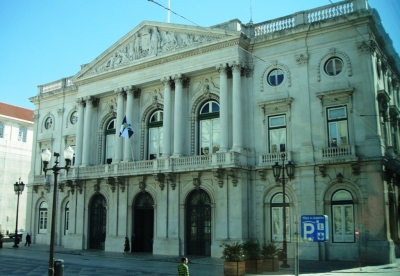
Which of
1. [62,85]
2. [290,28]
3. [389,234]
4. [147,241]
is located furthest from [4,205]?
[389,234]

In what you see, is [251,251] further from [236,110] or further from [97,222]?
[97,222]

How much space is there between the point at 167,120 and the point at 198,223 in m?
7.97

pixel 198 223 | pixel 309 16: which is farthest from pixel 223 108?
pixel 309 16

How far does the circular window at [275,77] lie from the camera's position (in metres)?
30.4

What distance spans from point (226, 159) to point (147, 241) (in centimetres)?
1029

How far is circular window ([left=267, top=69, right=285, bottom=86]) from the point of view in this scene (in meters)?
30.4

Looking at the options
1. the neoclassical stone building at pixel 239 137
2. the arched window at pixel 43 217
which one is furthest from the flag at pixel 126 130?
the arched window at pixel 43 217

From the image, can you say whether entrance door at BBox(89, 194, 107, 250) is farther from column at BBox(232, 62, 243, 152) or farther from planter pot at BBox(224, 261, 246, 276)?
planter pot at BBox(224, 261, 246, 276)

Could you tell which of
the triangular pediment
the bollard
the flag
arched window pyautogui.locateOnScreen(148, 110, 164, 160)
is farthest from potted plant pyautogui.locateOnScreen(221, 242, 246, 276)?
the triangular pediment

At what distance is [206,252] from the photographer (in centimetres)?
3028

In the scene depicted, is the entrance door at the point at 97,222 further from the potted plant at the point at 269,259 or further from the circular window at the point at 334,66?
the circular window at the point at 334,66

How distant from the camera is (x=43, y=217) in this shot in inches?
1692

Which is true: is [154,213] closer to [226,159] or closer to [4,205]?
[226,159]

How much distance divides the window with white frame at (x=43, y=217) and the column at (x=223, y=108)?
71.1 feet
